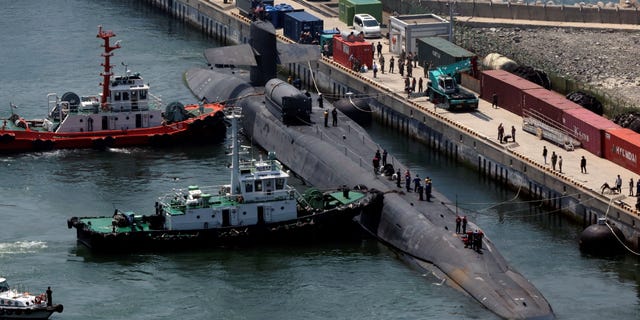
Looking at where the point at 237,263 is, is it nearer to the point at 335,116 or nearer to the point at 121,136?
the point at 335,116

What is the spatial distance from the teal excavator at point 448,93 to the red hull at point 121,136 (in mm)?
17958

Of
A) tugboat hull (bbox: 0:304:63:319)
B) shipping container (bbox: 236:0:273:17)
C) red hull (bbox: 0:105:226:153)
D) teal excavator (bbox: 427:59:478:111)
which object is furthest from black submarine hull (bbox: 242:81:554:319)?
shipping container (bbox: 236:0:273:17)

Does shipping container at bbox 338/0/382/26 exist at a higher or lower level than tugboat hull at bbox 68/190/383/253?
higher

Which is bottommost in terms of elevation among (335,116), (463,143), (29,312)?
(29,312)

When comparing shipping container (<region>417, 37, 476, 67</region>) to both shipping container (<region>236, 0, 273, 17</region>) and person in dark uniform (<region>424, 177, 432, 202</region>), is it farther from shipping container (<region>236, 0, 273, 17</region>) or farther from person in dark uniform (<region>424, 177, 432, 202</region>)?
person in dark uniform (<region>424, 177, 432, 202</region>)

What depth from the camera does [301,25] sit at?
161 metres

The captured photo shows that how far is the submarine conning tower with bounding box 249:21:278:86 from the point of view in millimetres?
142625

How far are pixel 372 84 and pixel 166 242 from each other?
43424 millimetres

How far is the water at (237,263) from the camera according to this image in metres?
98.8

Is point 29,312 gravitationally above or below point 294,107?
below

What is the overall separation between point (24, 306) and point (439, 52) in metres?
63.7

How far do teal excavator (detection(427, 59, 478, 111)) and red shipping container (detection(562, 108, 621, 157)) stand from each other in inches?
448

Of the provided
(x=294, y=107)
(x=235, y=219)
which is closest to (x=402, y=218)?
(x=235, y=219)

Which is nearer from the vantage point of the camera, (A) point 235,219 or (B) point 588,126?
(A) point 235,219
